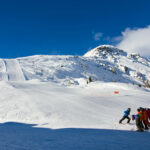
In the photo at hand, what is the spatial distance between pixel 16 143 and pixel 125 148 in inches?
165

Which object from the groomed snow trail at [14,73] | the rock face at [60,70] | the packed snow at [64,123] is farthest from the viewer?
the rock face at [60,70]

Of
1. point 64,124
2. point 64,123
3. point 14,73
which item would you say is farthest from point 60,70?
point 64,124

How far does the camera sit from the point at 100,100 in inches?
728

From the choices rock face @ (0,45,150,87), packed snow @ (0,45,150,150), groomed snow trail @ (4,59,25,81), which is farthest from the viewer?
rock face @ (0,45,150,87)

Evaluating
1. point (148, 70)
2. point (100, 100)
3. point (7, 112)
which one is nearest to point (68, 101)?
point (100, 100)

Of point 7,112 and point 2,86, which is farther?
point 2,86

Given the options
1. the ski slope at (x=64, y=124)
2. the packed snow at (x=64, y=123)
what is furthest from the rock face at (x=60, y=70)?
the ski slope at (x=64, y=124)

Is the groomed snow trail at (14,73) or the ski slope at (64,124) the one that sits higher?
the groomed snow trail at (14,73)

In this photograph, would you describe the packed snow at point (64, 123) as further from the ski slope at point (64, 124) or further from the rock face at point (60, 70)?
the rock face at point (60, 70)

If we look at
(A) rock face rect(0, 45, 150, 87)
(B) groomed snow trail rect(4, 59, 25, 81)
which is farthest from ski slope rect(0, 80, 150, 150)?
(B) groomed snow trail rect(4, 59, 25, 81)

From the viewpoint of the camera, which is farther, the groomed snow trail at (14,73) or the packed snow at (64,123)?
the groomed snow trail at (14,73)

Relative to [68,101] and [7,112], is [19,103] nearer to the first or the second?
[7,112]

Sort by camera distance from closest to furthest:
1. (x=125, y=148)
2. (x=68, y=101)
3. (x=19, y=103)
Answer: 1. (x=125, y=148)
2. (x=19, y=103)
3. (x=68, y=101)

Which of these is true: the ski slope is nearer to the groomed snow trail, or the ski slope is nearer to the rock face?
the rock face
